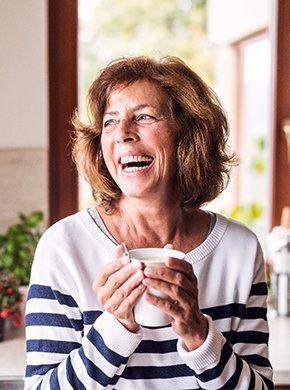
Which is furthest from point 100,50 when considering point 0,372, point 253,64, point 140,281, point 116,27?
point 140,281

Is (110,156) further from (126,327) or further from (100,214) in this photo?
(126,327)

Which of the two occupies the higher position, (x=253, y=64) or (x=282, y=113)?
(x=253, y=64)

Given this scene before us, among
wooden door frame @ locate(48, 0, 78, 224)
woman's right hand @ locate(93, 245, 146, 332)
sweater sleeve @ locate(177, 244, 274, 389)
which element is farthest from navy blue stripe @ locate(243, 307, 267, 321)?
wooden door frame @ locate(48, 0, 78, 224)

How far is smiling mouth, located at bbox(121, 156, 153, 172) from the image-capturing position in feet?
4.47

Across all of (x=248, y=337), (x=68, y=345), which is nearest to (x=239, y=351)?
(x=248, y=337)

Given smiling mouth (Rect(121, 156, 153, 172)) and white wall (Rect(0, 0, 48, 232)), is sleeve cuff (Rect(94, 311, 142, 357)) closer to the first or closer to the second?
smiling mouth (Rect(121, 156, 153, 172))

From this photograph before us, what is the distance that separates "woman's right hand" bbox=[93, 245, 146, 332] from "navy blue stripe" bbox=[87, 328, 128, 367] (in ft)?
0.21

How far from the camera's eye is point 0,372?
1.79m

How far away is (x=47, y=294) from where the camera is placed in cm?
135

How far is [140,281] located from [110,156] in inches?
14.1

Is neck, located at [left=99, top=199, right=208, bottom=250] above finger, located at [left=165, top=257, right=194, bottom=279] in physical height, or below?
above

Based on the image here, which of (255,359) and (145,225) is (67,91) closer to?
(145,225)

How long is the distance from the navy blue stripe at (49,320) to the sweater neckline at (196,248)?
169mm

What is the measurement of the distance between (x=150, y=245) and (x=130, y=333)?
0.30 meters
